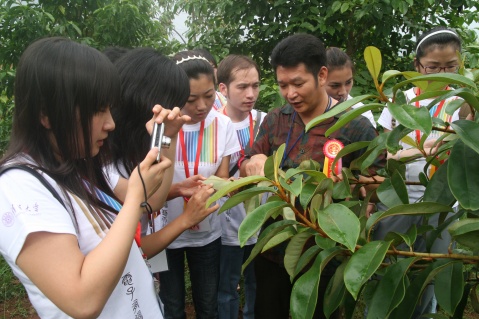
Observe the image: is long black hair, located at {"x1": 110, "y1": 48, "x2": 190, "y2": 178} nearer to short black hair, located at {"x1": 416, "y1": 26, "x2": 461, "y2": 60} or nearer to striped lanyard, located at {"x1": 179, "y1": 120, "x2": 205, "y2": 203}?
striped lanyard, located at {"x1": 179, "y1": 120, "x2": 205, "y2": 203}

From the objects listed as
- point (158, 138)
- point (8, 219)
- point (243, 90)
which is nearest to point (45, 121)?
point (8, 219)

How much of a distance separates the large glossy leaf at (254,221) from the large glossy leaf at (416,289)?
0.33 meters

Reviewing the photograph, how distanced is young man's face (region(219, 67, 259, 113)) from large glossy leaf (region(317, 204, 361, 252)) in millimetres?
1896

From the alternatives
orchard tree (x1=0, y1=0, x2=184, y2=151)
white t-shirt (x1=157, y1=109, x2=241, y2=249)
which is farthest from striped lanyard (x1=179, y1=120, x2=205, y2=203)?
orchard tree (x1=0, y1=0, x2=184, y2=151)

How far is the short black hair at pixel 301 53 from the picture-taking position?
2.01 m

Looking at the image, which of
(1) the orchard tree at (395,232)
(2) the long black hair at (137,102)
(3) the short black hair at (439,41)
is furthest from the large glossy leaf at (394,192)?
(3) the short black hair at (439,41)

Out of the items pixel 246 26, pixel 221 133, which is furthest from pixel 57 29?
pixel 221 133

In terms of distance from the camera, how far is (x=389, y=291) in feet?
3.26

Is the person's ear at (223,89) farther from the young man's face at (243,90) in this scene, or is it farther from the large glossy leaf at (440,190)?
the large glossy leaf at (440,190)

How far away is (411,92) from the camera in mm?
2498

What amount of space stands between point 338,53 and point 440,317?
204 cm

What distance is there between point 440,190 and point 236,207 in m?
1.73

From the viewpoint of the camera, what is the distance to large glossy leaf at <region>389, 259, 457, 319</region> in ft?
3.37

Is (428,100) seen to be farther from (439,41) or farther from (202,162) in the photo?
(202,162)
